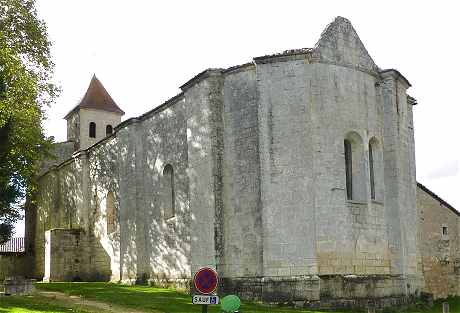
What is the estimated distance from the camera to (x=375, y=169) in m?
21.0

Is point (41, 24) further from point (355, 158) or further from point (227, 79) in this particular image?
point (355, 158)

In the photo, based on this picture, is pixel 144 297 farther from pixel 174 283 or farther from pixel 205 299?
pixel 205 299

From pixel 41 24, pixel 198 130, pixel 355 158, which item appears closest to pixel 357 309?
pixel 355 158

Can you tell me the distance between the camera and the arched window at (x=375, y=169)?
20.8 metres

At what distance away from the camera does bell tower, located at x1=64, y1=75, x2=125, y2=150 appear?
140ft

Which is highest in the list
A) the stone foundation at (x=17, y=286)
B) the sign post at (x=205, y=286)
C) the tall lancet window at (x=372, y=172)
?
the tall lancet window at (x=372, y=172)

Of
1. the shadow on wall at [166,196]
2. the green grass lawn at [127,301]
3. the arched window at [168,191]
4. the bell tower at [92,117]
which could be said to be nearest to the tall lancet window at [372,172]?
the green grass lawn at [127,301]

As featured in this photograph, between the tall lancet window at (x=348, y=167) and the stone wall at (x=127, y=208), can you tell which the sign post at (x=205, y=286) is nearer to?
the tall lancet window at (x=348, y=167)

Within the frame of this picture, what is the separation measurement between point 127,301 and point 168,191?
6650 millimetres

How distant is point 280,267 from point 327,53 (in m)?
7.16

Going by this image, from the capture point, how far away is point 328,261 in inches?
733

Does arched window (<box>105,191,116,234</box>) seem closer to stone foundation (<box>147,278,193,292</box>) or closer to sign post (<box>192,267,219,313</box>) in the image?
stone foundation (<box>147,278,193,292</box>)

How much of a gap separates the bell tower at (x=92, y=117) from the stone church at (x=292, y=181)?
62.4ft

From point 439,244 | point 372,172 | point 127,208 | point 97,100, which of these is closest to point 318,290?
point 372,172
